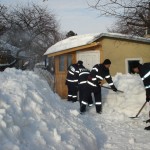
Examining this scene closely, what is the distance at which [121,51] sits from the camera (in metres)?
18.6

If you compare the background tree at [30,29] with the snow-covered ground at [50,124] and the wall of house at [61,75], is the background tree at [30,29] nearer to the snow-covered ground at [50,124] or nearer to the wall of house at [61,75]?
the wall of house at [61,75]

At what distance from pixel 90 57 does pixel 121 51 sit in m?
1.67

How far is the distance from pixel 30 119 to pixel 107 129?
318 cm

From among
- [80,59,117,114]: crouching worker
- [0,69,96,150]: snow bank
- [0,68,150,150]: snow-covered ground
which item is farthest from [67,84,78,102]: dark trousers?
[0,69,96,150]: snow bank

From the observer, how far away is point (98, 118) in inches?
414

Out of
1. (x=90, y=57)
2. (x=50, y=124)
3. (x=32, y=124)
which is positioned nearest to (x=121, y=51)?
(x=90, y=57)

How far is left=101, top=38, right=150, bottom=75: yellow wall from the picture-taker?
59.9 feet

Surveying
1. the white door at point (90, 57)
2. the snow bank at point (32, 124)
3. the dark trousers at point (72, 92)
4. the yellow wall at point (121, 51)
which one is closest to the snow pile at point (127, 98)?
the dark trousers at point (72, 92)

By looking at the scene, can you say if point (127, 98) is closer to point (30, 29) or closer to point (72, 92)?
point (72, 92)

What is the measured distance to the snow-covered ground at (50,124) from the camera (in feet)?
18.9

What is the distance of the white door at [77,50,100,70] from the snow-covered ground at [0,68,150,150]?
6.83m

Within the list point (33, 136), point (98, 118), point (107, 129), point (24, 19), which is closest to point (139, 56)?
point (98, 118)

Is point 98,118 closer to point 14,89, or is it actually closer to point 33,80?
point 33,80

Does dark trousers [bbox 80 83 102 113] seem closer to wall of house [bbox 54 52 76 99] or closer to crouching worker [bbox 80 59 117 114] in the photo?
crouching worker [bbox 80 59 117 114]
